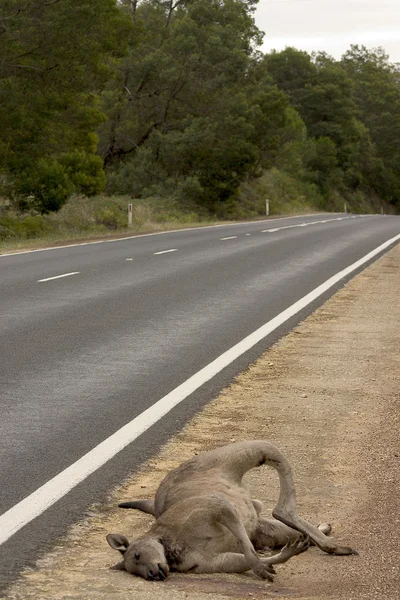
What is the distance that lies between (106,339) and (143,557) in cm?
792

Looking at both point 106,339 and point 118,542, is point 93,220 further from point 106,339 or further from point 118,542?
point 118,542

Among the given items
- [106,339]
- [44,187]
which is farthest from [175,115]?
[106,339]

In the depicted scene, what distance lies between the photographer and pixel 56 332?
1287 cm

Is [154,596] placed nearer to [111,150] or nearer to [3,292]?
[3,292]

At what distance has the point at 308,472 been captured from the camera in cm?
676

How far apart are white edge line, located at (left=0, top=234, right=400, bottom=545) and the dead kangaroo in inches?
32.5

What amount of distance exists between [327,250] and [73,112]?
11185 millimetres

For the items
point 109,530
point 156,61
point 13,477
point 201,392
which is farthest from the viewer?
point 156,61

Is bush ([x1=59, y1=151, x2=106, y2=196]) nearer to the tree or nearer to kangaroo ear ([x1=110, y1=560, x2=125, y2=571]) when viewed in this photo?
the tree

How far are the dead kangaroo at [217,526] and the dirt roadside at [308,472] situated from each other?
0.25 ft

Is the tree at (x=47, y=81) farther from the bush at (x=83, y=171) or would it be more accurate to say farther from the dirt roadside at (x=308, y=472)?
the dirt roadside at (x=308, y=472)

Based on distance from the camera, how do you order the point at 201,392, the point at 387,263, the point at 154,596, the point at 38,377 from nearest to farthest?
the point at 154,596 < the point at 201,392 < the point at 38,377 < the point at 387,263

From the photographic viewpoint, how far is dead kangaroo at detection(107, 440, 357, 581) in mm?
4598

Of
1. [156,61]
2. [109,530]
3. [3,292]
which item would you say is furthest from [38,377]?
[156,61]
